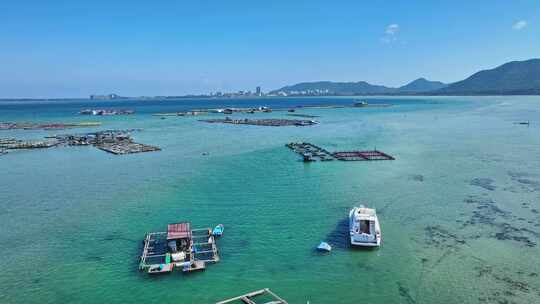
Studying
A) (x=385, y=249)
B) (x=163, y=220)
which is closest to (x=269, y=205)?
(x=163, y=220)

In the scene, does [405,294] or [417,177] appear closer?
[405,294]

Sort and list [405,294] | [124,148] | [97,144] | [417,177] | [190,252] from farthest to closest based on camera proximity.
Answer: [97,144], [124,148], [417,177], [190,252], [405,294]

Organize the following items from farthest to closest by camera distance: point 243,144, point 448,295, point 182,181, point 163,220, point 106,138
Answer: point 106,138
point 243,144
point 182,181
point 163,220
point 448,295

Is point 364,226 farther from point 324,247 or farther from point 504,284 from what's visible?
point 504,284

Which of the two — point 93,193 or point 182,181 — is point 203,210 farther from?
point 93,193

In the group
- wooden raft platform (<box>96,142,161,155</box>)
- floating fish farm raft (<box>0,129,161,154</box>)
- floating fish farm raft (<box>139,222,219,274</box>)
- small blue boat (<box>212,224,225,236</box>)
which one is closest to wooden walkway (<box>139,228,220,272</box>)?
floating fish farm raft (<box>139,222,219,274</box>)

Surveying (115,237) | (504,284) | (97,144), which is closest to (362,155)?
(504,284)

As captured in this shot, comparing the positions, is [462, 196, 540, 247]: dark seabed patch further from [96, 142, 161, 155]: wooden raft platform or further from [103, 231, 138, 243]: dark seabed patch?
[96, 142, 161, 155]: wooden raft platform
